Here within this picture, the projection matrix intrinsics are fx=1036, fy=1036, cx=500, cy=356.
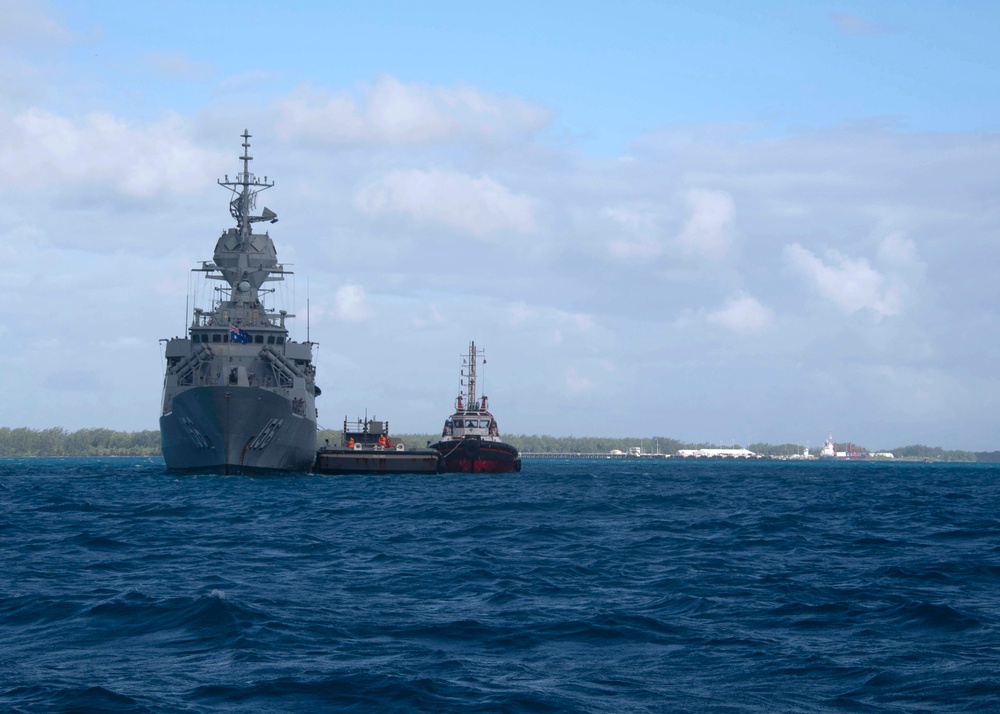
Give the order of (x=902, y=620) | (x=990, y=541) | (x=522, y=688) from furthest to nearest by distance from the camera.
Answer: (x=990, y=541)
(x=902, y=620)
(x=522, y=688)

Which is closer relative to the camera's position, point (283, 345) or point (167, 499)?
point (167, 499)

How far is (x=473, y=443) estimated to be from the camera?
87.4 metres

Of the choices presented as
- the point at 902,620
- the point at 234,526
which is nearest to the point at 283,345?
the point at 234,526

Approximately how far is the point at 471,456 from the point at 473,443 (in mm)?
1109

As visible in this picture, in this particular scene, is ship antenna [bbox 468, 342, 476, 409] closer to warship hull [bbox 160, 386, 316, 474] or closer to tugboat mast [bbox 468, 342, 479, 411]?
tugboat mast [bbox 468, 342, 479, 411]

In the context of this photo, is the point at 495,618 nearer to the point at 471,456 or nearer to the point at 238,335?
the point at 238,335

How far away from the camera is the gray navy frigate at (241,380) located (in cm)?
6206

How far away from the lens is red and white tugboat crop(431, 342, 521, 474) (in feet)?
286

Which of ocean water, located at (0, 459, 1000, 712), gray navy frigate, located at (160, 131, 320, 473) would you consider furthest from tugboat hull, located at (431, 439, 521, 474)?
ocean water, located at (0, 459, 1000, 712)

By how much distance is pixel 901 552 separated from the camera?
2562 centimetres

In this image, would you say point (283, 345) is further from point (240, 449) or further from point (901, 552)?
point (901, 552)

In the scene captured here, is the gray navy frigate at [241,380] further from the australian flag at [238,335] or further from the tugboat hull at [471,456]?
the tugboat hull at [471,456]

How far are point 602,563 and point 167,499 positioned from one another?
1067 inches

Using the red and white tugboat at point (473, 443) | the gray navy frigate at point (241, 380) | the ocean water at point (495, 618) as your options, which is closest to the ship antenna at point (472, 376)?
the red and white tugboat at point (473, 443)
